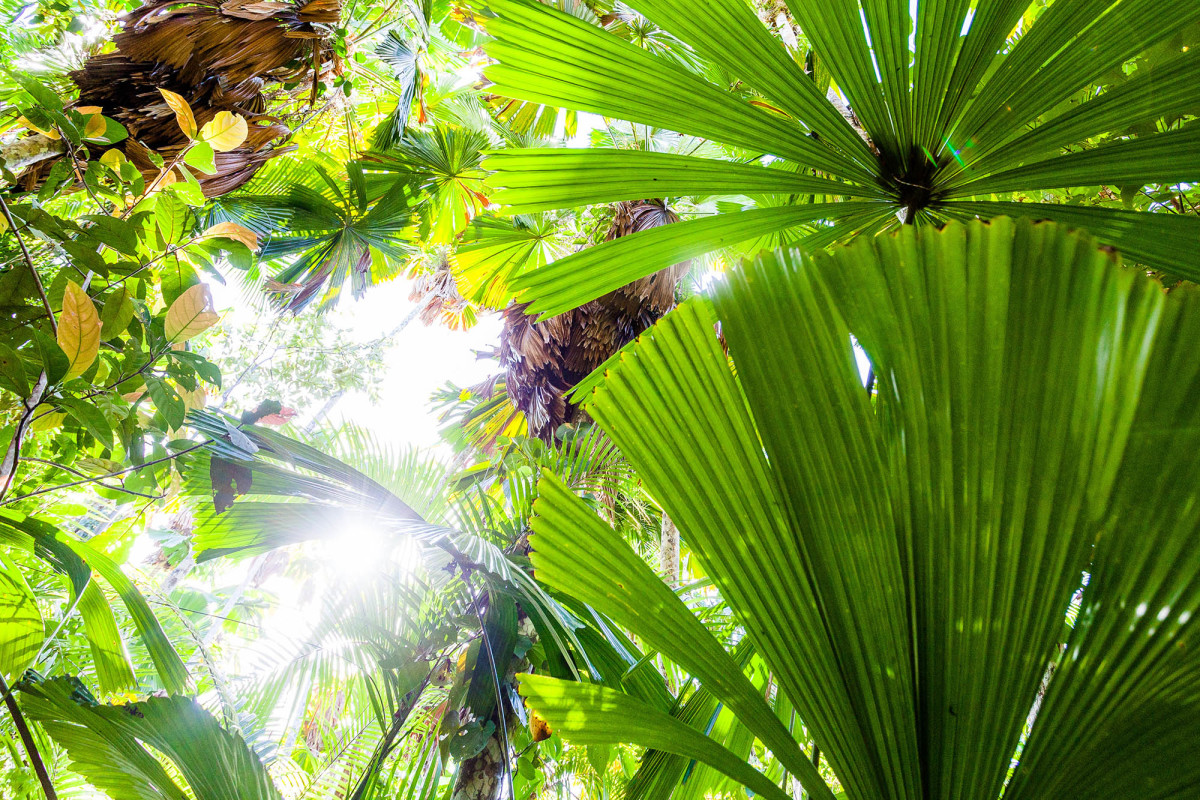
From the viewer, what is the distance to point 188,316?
92 centimetres

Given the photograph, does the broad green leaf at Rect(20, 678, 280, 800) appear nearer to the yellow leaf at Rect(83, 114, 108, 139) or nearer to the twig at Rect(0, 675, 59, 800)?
the twig at Rect(0, 675, 59, 800)

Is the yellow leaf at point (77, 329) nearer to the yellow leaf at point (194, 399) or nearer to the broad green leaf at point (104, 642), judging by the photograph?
the yellow leaf at point (194, 399)

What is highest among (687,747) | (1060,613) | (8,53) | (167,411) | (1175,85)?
(8,53)

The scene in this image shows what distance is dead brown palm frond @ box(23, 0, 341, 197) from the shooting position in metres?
1.69

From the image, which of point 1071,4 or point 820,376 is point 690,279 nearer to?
point 1071,4

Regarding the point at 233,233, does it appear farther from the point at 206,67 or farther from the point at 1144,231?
the point at 1144,231

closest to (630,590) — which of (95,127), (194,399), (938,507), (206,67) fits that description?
(938,507)

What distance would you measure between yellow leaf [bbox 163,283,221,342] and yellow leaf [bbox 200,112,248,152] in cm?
49

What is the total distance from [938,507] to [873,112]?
1.59 feet

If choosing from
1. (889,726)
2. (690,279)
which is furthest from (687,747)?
(690,279)

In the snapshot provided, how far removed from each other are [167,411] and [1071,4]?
1275 millimetres

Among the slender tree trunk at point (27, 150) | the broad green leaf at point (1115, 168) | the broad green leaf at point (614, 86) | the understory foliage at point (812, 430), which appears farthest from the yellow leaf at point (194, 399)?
the broad green leaf at point (1115, 168)

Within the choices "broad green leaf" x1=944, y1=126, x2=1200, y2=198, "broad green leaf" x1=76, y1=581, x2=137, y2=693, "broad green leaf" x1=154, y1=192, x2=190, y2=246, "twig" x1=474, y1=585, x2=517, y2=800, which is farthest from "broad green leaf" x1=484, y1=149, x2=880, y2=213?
"twig" x1=474, y1=585, x2=517, y2=800

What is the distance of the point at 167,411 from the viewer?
93 cm
